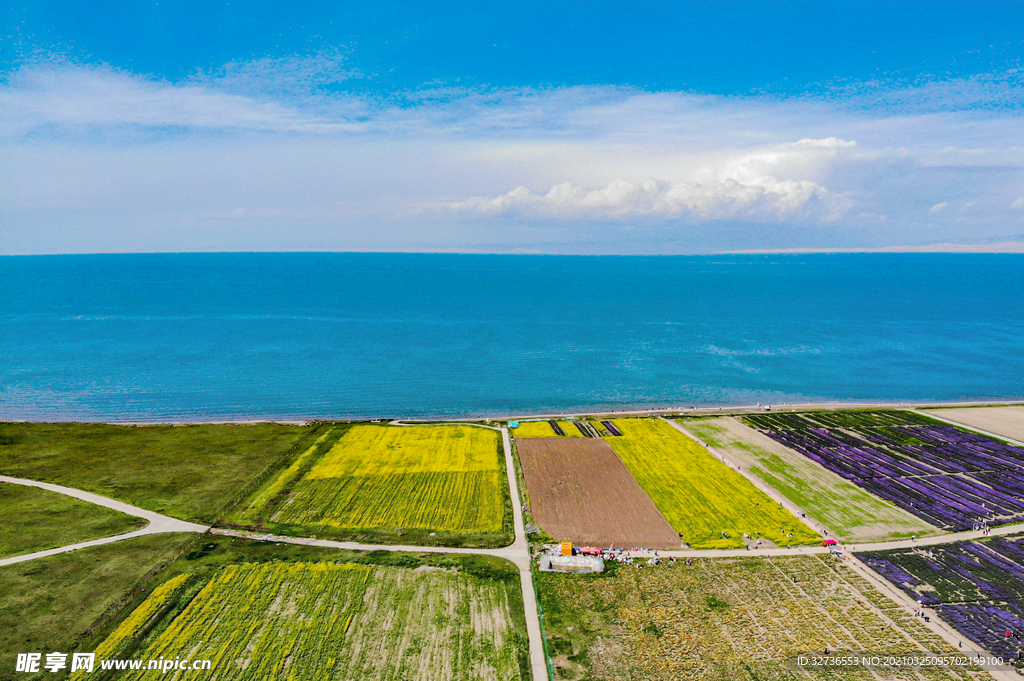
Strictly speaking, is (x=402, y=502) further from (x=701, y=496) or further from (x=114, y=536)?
(x=701, y=496)

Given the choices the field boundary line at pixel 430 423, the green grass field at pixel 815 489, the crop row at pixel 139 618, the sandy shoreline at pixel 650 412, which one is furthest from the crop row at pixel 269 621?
the green grass field at pixel 815 489

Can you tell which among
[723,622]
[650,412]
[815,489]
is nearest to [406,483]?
[723,622]

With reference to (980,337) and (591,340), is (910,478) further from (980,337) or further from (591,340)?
(980,337)

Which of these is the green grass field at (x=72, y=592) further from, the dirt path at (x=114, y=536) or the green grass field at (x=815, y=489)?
the green grass field at (x=815, y=489)

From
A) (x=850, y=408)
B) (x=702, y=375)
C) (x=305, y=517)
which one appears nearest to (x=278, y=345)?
(x=305, y=517)

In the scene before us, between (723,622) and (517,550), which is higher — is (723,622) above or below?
below

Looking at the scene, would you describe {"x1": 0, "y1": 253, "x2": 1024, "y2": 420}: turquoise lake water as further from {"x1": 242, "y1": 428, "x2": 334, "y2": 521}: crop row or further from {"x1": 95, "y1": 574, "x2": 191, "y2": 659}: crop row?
{"x1": 95, "y1": 574, "x2": 191, "y2": 659}: crop row
